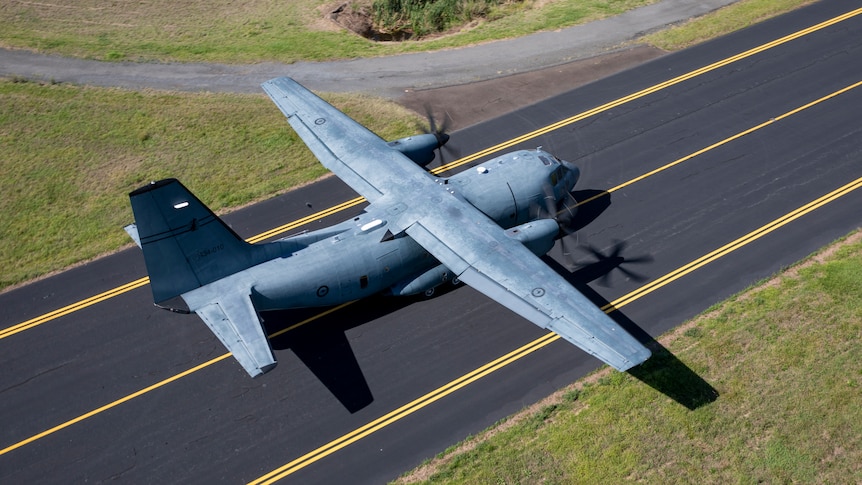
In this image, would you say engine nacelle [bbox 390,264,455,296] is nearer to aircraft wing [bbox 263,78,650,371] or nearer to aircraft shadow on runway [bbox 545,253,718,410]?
aircraft wing [bbox 263,78,650,371]

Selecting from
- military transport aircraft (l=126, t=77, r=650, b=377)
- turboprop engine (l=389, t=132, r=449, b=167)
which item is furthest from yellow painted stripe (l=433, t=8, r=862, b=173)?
military transport aircraft (l=126, t=77, r=650, b=377)

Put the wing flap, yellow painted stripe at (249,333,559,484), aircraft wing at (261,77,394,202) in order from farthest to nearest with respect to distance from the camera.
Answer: aircraft wing at (261,77,394,202) → yellow painted stripe at (249,333,559,484) → the wing flap

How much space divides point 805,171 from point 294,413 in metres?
30.0

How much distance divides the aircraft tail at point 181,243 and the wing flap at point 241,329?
1.40m

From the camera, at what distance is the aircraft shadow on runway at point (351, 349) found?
29.2 meters

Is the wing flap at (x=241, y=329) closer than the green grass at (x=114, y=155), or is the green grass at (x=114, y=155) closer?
the wing flap at (x=241, y=329)

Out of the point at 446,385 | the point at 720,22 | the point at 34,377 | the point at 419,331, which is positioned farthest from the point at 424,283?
the point at 720,22

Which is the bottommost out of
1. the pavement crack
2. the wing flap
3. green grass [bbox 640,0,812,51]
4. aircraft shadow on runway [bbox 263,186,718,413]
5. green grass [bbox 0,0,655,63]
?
the pavement crack

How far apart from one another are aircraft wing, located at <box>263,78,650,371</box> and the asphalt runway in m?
4.03

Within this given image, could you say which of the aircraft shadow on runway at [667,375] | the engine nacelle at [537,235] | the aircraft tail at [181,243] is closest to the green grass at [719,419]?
the aircraft shadow on runway at [667,375]

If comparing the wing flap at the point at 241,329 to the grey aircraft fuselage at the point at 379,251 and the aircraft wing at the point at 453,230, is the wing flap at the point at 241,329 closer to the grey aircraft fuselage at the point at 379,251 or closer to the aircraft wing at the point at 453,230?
the grey aircraft fuselage at the point at 379,251

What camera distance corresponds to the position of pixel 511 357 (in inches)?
1226

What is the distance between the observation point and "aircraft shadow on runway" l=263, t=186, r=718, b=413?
29250mm

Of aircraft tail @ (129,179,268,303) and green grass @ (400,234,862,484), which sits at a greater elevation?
aircraft tail @ (129,179,268,303)
